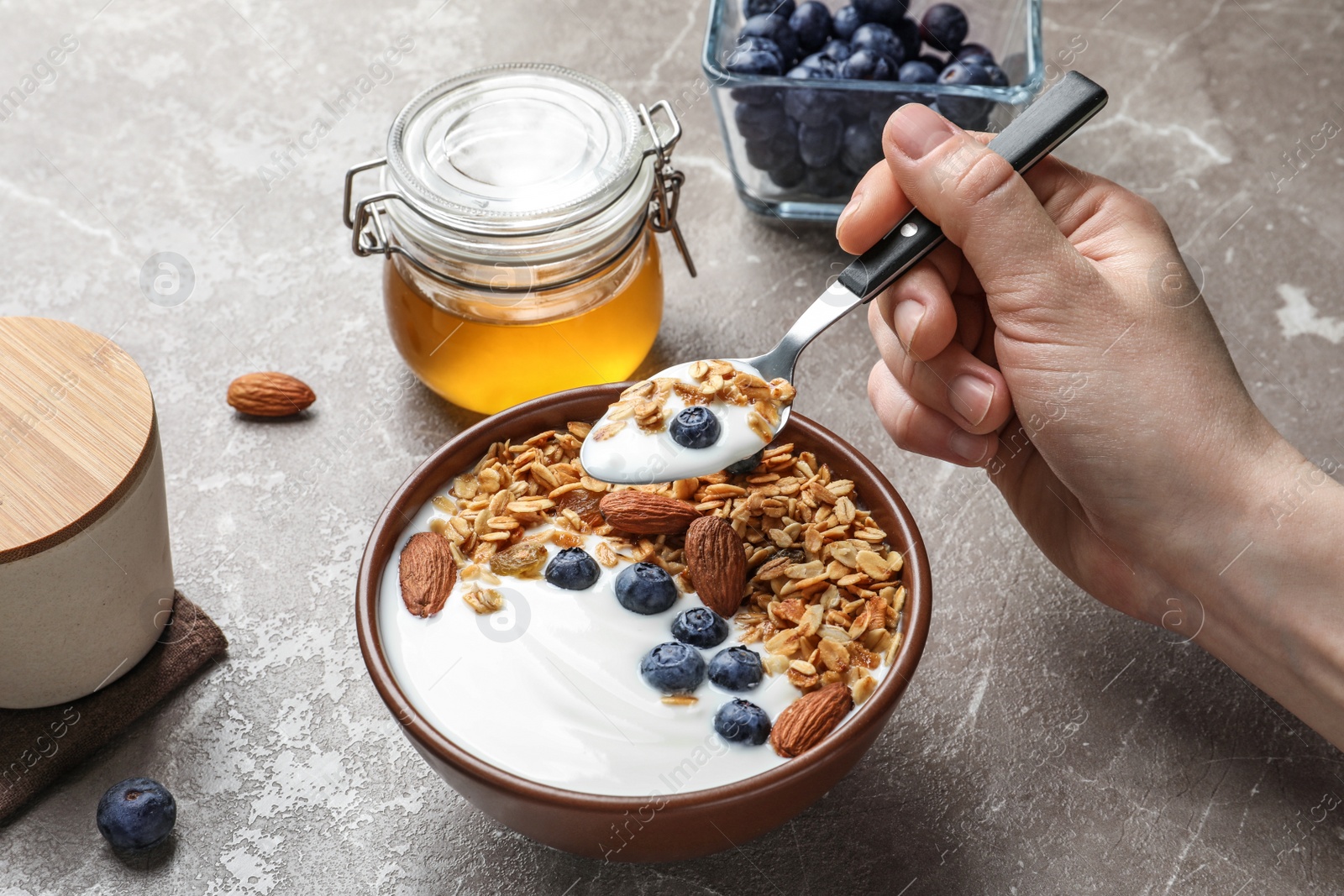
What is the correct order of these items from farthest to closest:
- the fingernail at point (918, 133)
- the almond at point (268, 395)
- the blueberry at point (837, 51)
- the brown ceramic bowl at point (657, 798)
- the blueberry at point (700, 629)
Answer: the blueberry at point (837, 51), the almond at point (268, 395), the fingernail at point (918, 133), the blueberry at point (700, 629), the brown ceramic bowl at point (657, 798)

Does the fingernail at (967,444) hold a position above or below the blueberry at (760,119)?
below

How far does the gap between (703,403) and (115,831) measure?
54cm

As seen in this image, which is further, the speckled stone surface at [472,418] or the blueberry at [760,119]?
the blueberry at [760,119]

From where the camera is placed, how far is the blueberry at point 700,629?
858mm

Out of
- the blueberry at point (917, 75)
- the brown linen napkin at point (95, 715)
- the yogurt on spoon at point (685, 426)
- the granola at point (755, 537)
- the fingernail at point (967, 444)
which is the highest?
the blueberry at point (917, 75)

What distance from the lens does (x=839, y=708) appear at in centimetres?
81

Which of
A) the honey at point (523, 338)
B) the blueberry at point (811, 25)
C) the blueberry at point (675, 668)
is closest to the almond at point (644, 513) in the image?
the blueberry at point (675, 668)

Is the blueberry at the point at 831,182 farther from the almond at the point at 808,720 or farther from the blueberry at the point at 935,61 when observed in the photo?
the almond at the point at 808,720

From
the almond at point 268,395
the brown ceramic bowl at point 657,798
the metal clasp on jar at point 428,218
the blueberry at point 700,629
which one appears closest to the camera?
the brown ceramic bowl at point 657,798

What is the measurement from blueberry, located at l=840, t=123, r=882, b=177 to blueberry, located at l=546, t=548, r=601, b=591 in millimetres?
585

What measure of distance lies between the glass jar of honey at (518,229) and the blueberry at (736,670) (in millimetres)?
389

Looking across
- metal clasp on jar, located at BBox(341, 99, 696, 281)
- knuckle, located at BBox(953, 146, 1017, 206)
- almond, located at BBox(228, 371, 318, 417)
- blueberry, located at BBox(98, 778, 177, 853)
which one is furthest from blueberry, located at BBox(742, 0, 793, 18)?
blueberry, located at BBox(98, 778, 177, 853)

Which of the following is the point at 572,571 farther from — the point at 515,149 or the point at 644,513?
the point at 515,149

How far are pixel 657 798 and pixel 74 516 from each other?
464 millimetres
